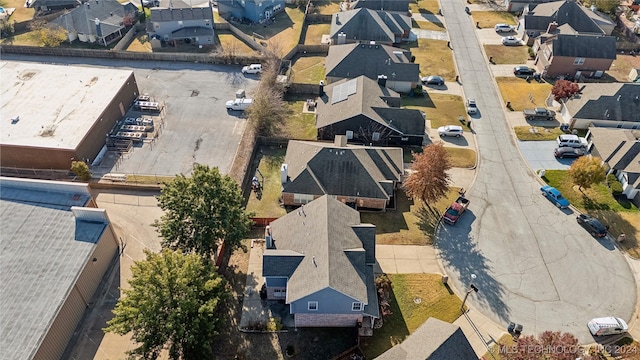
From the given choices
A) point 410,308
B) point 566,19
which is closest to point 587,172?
point 410,308

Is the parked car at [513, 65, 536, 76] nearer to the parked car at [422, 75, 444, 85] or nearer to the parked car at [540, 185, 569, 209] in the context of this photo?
the parked car at [422, 75, 444, 85]

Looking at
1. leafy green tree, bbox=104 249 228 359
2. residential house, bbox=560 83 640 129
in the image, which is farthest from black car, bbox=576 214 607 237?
leafy green tree, bbox=104 249 228 359

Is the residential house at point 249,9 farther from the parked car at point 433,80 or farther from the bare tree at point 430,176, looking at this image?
the bare tree at point 430,176

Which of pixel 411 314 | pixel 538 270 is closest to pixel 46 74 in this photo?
pixel 411 314

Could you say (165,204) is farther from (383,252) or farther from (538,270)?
(538,270)

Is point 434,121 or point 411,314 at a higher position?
point 434,121

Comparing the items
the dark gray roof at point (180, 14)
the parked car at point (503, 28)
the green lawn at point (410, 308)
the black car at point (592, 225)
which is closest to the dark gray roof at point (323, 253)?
the green lawn at point (410, 308)

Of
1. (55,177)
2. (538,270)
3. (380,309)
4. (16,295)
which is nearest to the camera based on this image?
(16,295)
